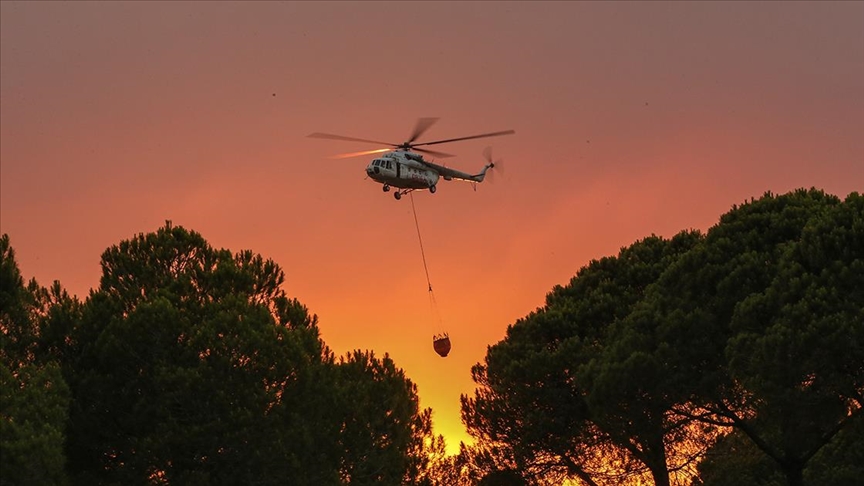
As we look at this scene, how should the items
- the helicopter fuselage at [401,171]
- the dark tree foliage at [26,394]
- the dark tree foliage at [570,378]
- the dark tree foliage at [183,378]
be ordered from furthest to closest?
the dark tree foliage at [570,378], the helicopter fuselage at [401,171], the dark tree foliage at [183,378], the dark tree foliage at [26,394]

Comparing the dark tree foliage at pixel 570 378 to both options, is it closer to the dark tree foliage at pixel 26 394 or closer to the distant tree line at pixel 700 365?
the distant tree line at pixel 700 365

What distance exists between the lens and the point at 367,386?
206 ft

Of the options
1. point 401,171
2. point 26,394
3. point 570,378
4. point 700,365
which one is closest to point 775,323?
point 700,365

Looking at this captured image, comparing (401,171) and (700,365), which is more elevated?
(401,171)

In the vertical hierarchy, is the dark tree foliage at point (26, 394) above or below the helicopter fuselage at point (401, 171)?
below

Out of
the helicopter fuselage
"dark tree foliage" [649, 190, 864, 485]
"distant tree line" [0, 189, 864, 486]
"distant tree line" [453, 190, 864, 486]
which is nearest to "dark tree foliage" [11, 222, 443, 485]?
"distant tree line" [0, 189, 864, 486]

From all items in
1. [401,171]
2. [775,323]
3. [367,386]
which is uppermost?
[401,171]

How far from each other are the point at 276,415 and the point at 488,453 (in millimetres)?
15471

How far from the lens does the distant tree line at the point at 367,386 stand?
49625 mm

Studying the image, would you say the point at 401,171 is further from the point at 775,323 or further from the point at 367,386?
the point at 775,323

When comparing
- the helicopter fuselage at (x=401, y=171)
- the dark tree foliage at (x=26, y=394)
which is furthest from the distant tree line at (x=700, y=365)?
the dark tree foliage at (x=26, y=394)

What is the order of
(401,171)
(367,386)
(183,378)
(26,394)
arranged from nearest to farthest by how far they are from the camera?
(26,394) → (183,378) → (401,171) → (367,386)

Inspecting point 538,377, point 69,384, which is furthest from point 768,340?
point 69,384

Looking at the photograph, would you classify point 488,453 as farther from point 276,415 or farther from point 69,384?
point 69,384
